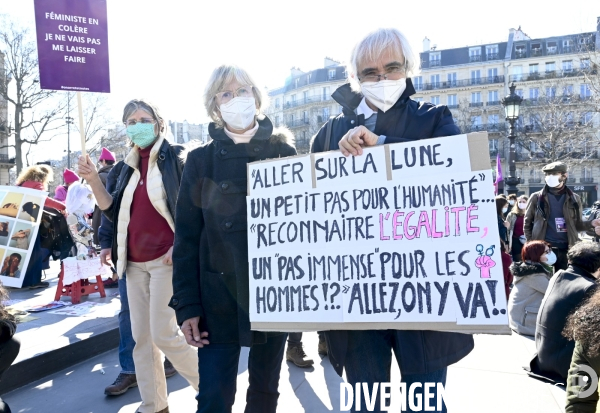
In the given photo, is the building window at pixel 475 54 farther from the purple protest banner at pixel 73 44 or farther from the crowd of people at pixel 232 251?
the purple protest banner at pixel 73 44

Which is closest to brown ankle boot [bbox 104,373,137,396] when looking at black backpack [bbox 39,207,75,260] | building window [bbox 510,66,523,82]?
black backpack [bbox 39,207,75,260]

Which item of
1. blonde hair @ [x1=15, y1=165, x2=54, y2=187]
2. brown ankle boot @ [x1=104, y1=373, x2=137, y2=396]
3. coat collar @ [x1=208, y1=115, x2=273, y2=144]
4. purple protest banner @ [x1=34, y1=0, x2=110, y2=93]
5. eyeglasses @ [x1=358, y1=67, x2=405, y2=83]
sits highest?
purple protest banner @ [x1=34, y1=0, x2=110, y2=93]

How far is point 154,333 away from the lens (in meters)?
2.91

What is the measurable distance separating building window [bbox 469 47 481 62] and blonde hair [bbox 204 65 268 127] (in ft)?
188

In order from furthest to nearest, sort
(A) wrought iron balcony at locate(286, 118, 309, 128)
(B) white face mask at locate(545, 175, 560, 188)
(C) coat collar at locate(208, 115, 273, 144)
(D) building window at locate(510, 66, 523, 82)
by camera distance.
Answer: (A) wrought iron balcony at locate(286, 118, 309, 128), (D) building window at locate(510, 66, 523, 82), (B) white face mask at locate(545, 175, 560, 188), (C) coat collar at locate(208, 115, 273, 144)

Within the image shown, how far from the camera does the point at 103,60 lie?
11.4 ft

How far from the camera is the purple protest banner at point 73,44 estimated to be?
3.19 m

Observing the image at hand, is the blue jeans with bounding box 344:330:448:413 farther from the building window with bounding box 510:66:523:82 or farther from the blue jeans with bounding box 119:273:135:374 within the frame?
the building window with bounding box 510:66:523:82

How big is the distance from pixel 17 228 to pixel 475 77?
54.9m

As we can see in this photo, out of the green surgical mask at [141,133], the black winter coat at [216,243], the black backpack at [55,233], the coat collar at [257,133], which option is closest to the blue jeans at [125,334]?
the green surgical mask at [141,133]

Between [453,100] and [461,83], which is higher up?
[461,83]

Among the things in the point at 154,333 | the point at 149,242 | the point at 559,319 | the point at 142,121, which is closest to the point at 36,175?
the point at 142,121

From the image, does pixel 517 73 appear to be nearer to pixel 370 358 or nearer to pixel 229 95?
pixel 229 95

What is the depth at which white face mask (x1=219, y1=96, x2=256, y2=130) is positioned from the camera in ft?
7.36
